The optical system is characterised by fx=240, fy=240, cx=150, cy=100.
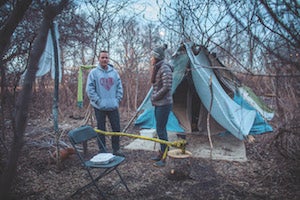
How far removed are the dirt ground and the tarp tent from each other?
1.07 meters

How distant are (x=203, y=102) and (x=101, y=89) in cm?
234

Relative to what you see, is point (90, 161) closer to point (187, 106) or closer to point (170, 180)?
point (170, 180)

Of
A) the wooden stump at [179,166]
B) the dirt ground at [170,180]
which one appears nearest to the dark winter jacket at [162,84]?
the wooden stump at [179,166]

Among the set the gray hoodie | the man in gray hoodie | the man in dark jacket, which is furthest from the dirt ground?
the gray hoodie

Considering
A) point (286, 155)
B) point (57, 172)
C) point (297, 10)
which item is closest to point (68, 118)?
point (57, 172)

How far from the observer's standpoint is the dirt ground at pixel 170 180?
3033mm

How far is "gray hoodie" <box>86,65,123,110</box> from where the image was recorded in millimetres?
4184

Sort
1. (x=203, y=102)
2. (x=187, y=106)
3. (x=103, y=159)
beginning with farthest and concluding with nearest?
(x=187, y=106) < (x=203, y=102) < (x=103, y=159)

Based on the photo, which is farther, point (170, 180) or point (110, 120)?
point (110, 120)

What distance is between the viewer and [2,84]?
2379 millimetres

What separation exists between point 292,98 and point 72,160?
3468 mm

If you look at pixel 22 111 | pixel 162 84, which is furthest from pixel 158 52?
Result: pixel 22 111

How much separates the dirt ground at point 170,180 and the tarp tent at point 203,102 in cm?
107

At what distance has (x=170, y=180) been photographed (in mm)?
3490
